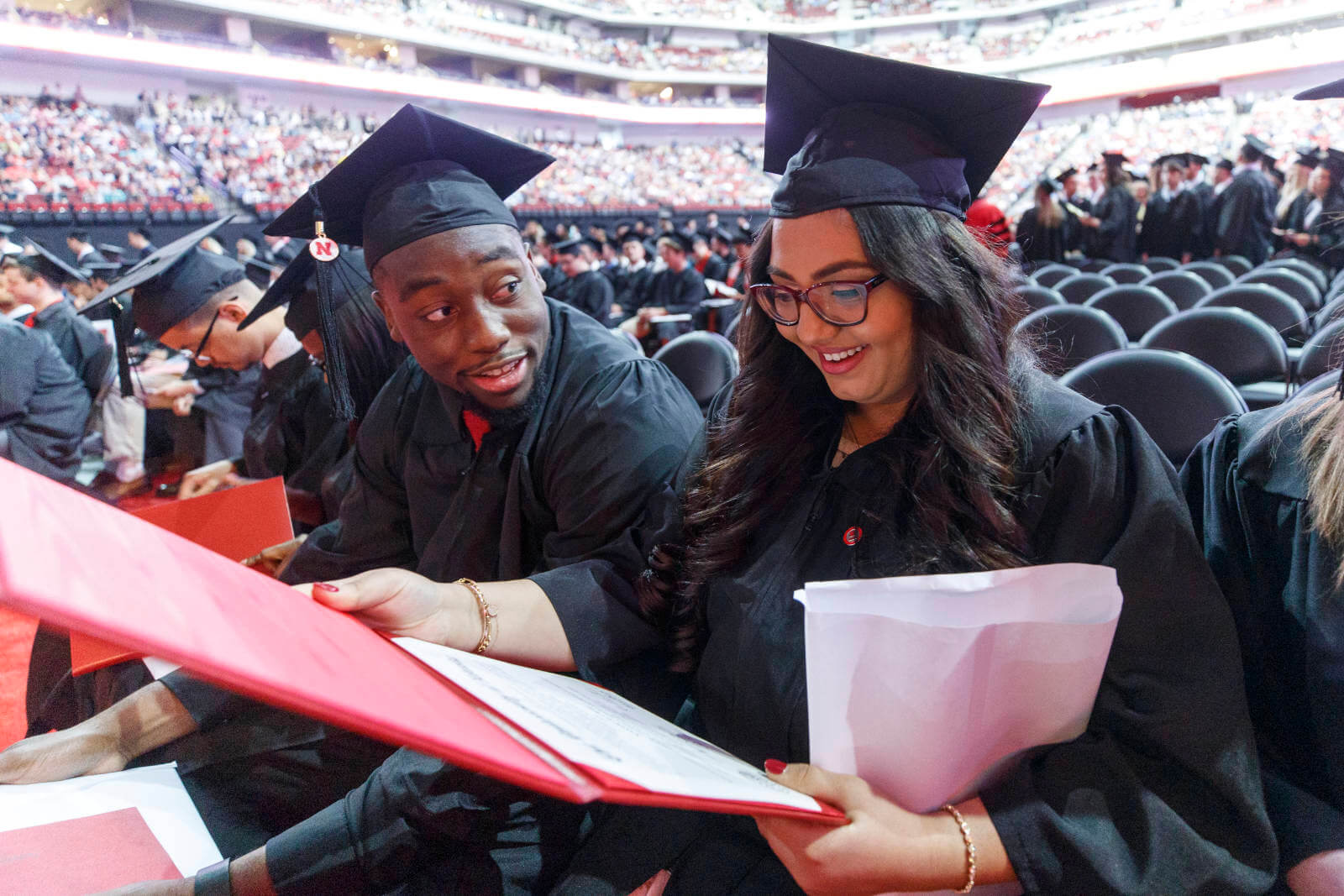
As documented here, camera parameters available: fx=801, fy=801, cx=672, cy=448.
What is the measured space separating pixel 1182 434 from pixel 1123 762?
1134mm

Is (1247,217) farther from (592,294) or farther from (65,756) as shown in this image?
(65,756)

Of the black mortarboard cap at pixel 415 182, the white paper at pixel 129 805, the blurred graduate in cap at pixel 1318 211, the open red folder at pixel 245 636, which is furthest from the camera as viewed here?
the blurred graduate in cap at pixel 1318 211

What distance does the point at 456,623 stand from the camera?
125cm

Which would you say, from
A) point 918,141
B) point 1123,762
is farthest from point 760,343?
point 1123,762

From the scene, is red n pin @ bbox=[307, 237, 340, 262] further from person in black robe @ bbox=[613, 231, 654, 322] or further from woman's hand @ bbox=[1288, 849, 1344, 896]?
person in black robe @ bbox=[613, 231, 654, 322]

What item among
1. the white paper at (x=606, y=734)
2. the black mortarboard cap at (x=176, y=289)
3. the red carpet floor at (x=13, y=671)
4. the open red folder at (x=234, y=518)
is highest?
the black mortarboard cap at (x=176, y=289)

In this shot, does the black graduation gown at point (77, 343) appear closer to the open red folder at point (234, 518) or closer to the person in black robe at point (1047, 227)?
the open red folder at point (234, 518)

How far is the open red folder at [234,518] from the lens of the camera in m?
1.91

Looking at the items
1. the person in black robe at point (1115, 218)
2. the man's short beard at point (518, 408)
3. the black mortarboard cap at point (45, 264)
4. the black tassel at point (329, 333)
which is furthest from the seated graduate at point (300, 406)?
the person in black robe at point (1115, 218)

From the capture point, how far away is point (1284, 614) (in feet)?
3.50

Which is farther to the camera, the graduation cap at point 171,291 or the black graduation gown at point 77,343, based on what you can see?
the black graduation gown at point 77,343

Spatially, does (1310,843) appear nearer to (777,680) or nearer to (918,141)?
(777,680)

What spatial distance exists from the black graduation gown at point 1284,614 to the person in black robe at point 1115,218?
1123cm

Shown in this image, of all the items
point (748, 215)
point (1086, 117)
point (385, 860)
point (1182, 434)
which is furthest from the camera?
point (1086, 117)
